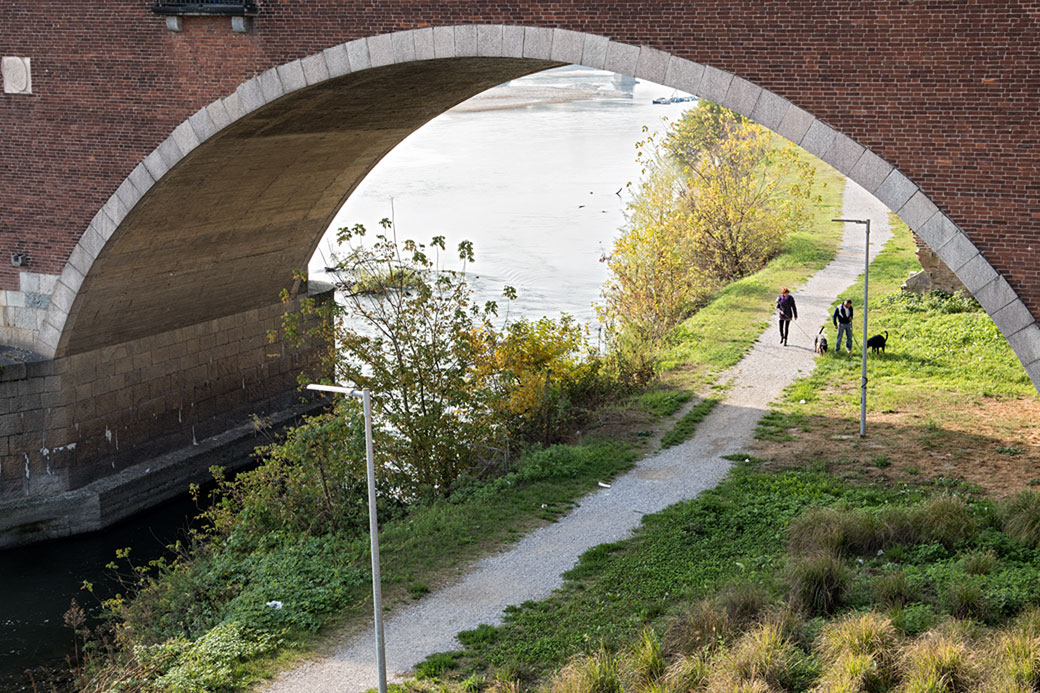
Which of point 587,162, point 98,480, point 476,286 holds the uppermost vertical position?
point 587,162

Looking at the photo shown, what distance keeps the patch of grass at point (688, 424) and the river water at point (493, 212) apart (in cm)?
812

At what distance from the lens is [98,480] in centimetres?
1920

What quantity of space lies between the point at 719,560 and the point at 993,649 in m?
3.79

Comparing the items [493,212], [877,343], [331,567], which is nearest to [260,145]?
[331,567]

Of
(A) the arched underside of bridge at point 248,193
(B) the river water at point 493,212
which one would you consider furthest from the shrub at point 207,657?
(A) the arched underside of bridge at point 248,193

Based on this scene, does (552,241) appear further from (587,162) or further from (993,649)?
(993,649)

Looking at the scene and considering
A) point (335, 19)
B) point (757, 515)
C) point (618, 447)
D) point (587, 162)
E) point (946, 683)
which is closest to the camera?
point (946, 683)

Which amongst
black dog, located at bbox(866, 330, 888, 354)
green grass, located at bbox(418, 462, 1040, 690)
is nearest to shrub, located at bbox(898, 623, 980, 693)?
green grass, located at bbox(418, 462, 1040, 690)

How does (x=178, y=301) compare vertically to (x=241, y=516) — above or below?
above

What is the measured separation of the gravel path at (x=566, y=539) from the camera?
11273 millimetres

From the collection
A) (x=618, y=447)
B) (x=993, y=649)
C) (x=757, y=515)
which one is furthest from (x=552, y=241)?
(x=993, y=649)

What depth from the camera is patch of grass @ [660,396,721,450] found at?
17391 millimetres

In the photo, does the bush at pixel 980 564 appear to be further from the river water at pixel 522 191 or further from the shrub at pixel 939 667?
the river water at pixel 522 191

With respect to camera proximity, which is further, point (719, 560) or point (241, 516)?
point (241, 516)
